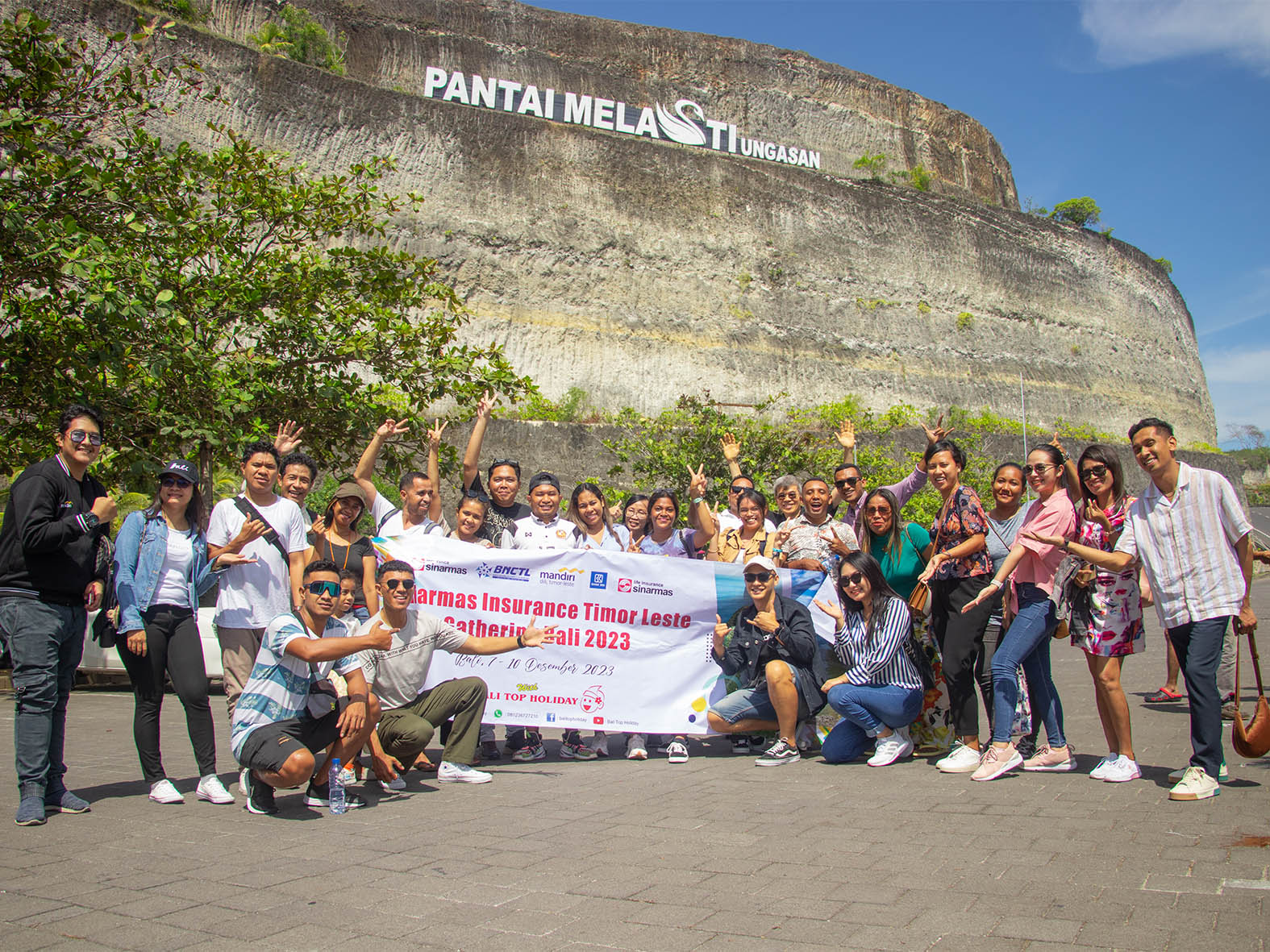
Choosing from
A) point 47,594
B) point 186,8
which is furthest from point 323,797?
point 186,8

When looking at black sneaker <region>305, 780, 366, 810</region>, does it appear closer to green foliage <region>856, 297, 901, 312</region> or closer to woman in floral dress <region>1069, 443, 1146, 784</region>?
woman in floral dress <region>1069, 443, 1146, 784</region>

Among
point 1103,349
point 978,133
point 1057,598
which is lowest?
point 1057,598

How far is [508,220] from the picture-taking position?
97.3ft

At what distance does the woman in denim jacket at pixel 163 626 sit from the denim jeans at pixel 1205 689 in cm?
495

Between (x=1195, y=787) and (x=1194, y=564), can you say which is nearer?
(x=1195, y=787)

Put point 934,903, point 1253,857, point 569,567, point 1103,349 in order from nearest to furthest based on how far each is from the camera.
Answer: point 934,903, point 1253,857, point 569,567, point 1103,349

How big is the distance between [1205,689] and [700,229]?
29480mm

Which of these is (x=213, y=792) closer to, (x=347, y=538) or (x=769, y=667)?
(x=347, y=538)

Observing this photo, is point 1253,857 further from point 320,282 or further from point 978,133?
point 978,133

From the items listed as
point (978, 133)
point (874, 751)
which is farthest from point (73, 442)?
point (978, 133)

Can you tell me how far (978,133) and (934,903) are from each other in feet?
163

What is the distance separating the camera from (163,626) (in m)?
5.06

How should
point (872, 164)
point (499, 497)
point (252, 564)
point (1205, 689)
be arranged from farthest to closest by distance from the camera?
point (872, 164), point (499, 497), point (252, 564), point (1205, 689)

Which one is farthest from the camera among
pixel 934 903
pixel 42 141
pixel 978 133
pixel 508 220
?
pixel 978 133
